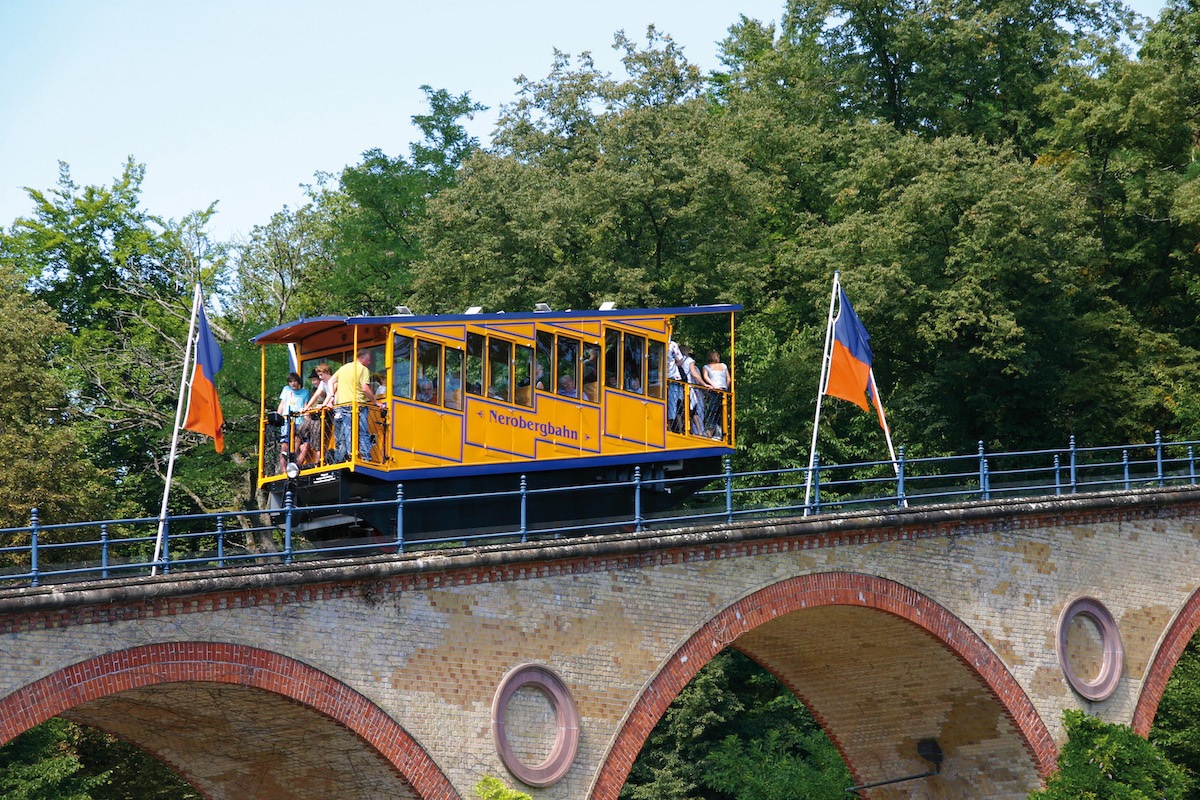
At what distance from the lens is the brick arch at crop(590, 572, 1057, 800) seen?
22828 millimetres

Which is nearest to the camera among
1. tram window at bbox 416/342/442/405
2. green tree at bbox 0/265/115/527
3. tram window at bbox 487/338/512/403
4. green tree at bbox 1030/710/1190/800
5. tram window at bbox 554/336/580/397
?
tram window at bbox 416/342/442/405

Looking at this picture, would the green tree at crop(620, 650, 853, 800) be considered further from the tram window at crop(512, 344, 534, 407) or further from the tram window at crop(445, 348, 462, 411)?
the tram window at crop(445, 348, 462, 411)

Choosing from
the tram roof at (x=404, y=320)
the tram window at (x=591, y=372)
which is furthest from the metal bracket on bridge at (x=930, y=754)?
the tram roof at (x=404, y=320)

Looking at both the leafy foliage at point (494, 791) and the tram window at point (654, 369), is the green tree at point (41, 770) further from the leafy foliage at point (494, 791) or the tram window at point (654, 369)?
the tram window at point (654, 369)

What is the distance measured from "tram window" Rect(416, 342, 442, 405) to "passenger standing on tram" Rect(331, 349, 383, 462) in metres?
0.71

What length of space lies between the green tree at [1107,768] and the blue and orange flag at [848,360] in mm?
6385

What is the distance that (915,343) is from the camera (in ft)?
133

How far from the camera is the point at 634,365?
2714cm

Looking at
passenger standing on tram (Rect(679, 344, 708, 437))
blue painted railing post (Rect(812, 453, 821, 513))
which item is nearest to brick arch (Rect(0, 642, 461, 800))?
blue painted railing post (Rect(812, 453, 821, 513))

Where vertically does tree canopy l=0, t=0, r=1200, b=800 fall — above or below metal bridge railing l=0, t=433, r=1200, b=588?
above

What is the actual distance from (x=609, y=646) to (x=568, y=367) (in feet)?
17.3

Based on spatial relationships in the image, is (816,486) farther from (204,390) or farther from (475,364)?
(204,390)

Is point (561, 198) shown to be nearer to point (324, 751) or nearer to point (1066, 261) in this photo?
point (1066, 261)

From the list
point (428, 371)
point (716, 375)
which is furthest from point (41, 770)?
point (716, 375)
